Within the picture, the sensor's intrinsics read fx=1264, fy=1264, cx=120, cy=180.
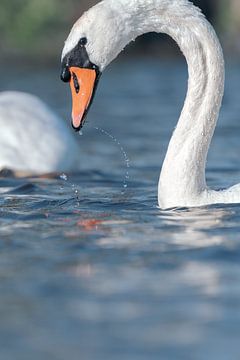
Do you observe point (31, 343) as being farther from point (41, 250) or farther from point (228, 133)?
point (228, 133)

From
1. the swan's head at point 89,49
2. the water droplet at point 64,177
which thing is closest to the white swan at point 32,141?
the water droplet at point 64,177

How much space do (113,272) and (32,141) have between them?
5.40 m

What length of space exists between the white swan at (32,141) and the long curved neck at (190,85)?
3.34 m

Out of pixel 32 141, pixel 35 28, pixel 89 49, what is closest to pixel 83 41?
pixel 89 49

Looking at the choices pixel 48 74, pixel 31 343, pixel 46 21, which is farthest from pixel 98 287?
pixel 46 21

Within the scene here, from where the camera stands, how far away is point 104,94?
893 inches

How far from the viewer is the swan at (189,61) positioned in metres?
7.82

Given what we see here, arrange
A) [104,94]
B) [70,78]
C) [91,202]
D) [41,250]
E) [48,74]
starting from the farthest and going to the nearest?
[48,74] < [104,94] < [91,202] < [70,78] < [41,250]

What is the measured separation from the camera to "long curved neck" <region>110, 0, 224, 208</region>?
8055 mm

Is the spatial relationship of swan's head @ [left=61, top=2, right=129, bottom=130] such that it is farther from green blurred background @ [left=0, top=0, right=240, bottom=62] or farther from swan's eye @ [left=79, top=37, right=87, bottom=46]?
green blurred background @ [left=0, top=0, right=240, bottom=62]

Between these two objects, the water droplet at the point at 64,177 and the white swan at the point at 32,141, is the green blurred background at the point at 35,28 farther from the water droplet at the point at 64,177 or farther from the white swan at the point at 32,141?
the water droplet at the point at 64,177

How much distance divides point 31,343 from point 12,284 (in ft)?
3.30

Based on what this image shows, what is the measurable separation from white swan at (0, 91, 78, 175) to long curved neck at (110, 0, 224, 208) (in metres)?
3.34

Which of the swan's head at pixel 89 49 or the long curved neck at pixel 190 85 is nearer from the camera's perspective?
the swan's head at pixel 89 49
